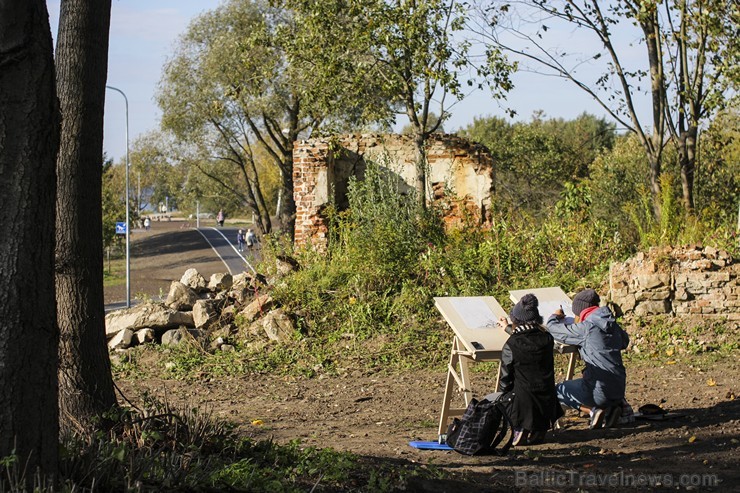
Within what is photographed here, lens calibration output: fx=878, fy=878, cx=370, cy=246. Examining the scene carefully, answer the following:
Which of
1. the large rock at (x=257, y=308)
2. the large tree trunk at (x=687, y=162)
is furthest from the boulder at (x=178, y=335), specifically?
the large tree trunk at (x=687, y=162)

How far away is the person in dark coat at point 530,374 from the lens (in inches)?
305

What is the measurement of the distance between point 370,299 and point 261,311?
1746 millimetres

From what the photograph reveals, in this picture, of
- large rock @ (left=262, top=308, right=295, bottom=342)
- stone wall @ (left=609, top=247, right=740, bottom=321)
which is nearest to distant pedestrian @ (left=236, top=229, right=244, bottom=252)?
large rock @ (left=262, top=308, right=295, bottom=342)

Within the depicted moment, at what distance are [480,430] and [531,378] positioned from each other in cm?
74

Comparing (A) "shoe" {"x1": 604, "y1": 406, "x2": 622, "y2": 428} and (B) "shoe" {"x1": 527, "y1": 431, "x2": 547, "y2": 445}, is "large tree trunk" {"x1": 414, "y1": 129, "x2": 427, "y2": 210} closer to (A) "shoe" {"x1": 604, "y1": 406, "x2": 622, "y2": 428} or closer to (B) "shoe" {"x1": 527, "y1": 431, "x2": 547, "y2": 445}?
(A) "shoe" {"x1": 604, "y1": 406, "x2": 622, "y2": 428}

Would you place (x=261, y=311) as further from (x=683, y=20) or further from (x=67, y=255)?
(x=683, y=20)

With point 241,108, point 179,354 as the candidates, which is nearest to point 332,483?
point 179,354

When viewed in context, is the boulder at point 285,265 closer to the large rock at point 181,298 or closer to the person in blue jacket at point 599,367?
the large rock at point 181,298

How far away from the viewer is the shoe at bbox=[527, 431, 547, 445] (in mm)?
7844

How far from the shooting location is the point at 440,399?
1031cm

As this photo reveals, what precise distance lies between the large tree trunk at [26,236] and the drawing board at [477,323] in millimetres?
4455

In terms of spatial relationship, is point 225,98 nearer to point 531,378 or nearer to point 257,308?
point 257,308

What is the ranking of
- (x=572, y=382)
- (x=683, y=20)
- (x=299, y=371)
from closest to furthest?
(x=572, y=382) < (x=299, y=371) < (x=683, y=20)

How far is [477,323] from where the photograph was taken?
28.8 ft
